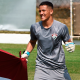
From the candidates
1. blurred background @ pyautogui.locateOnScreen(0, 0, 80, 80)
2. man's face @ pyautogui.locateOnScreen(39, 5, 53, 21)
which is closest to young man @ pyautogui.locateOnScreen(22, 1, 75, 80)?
man's face @ pyautogui.locateOnScreen(39, 5, 53, 21)

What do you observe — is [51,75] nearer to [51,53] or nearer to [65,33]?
[51,53]

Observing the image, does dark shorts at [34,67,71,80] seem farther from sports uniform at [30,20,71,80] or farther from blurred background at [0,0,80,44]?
blurred background at [0,0,80,44]

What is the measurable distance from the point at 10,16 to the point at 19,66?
10.9m

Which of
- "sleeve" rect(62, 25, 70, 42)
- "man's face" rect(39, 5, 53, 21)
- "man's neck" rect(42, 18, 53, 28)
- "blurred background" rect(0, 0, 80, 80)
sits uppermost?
"man's face" rect(39, 5, 53, 21)

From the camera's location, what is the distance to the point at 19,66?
4684 millimetres

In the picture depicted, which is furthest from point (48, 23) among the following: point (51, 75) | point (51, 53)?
point (51, 75)

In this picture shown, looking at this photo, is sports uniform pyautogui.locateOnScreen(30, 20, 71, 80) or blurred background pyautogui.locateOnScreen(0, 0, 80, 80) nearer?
sports uniform pyautogui.locateOnScreen(30, 20, 71, 80)

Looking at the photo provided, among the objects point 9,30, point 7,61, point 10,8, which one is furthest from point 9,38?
point 7,61

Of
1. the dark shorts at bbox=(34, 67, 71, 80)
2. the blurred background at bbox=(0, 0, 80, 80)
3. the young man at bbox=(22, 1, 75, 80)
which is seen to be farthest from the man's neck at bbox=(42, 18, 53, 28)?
the blurred background at bbox=(0, 0, 80, 80)

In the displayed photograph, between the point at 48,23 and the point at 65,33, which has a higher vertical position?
the point at 48,23

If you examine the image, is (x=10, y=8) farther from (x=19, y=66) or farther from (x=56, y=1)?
(x=19, y=66)

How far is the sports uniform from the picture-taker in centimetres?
449

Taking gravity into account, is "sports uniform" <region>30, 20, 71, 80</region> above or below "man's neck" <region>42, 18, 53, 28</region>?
below

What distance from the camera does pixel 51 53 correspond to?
450 cm
